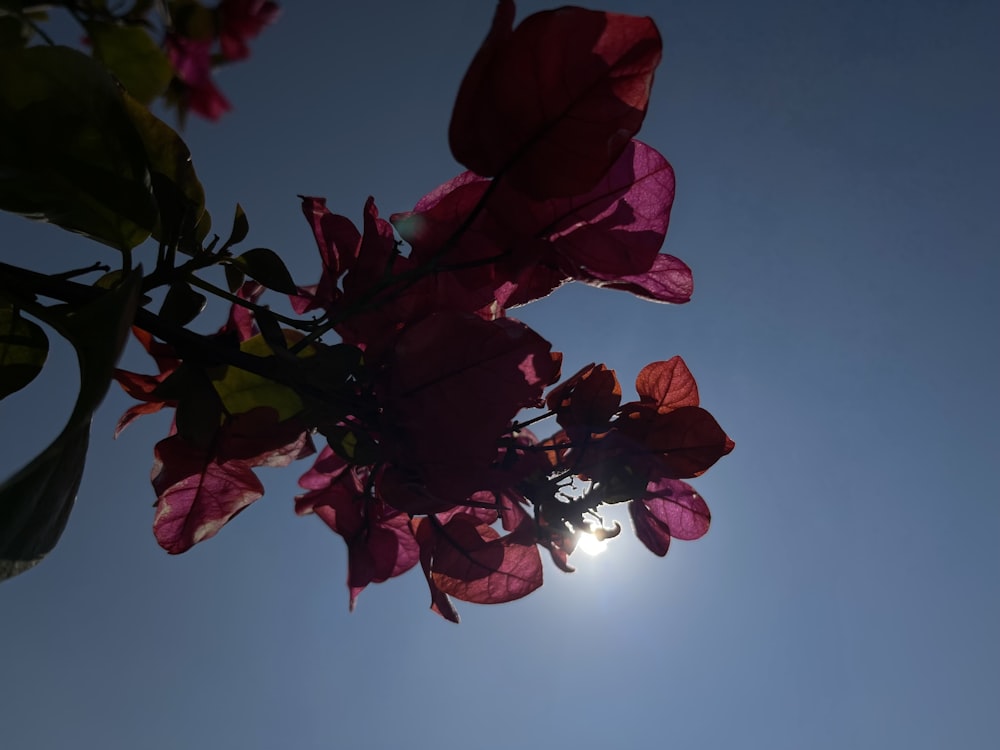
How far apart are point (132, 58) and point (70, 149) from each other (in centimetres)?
22

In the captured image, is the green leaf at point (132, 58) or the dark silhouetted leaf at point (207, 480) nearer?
the dark silhouetted leaf at point (207, 480)

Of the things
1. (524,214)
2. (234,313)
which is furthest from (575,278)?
(234,313)

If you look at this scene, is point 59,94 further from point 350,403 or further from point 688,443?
point 688,443

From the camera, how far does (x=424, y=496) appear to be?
34 cm

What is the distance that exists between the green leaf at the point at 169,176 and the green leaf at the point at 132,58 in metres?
0.15

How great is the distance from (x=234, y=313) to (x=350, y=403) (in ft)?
0.46

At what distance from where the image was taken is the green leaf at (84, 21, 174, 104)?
1.52ft

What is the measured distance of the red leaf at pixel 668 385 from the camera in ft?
1.37

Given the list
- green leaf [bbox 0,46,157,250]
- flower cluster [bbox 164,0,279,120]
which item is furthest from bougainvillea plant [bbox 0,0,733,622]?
flower cluster [bbox 164,0,279,120]

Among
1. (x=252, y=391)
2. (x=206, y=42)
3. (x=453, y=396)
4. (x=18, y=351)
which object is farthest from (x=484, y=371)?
(x=206, y=42)

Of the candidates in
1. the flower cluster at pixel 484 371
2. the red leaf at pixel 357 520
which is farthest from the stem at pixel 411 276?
the red leaf at pixel 357 520

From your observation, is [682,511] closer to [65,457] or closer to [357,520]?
[357,520]

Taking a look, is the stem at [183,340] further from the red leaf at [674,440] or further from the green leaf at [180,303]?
the red leaf at [674,440]

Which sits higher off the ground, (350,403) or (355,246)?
(355,246)
